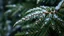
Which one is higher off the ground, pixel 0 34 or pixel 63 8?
pixel 63 8

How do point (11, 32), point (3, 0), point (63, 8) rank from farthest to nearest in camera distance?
point (3, 0) → point (11, 32) → point (63, 8)

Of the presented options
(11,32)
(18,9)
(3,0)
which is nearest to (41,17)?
(18,9)

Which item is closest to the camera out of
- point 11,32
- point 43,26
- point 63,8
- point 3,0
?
point 43,26

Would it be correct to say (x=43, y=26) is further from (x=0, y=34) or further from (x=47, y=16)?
(x=0, y=34)

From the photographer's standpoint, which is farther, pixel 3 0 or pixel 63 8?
pixel 3 0

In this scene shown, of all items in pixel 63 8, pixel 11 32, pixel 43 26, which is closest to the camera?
pixel 43 26

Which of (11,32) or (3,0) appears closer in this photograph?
(11,32)

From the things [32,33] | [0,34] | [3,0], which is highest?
[32,33]

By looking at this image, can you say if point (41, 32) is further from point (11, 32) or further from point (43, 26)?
point (11, 32)

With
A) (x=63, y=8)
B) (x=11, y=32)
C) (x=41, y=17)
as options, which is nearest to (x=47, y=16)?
(x=41, y=17)
